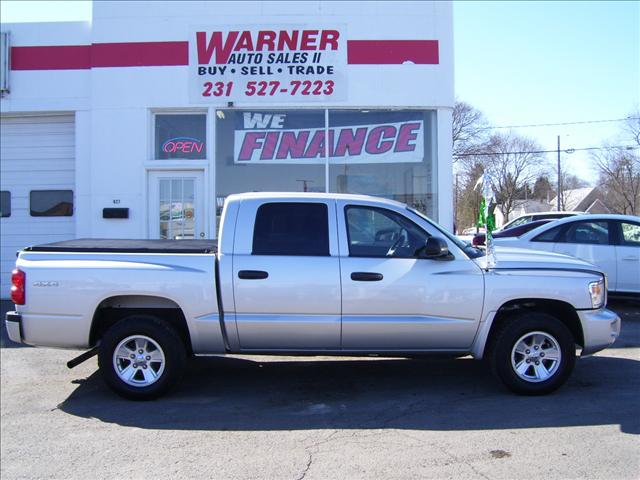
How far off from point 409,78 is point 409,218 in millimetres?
5687

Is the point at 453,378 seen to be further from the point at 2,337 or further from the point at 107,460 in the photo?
the point at 2,337

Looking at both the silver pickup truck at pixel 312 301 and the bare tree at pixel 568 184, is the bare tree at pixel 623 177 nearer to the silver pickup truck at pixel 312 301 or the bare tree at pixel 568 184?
the silver pickup truck at pixel 312 301

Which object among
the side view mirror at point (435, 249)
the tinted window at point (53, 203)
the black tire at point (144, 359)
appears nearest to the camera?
the side view mirror at point (435, 249)

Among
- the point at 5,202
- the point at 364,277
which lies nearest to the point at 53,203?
the point at 5,202

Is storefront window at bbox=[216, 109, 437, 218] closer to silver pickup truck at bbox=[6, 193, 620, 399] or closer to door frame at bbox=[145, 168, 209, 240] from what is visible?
door frame at bbox=[145, 168, 209, 240]

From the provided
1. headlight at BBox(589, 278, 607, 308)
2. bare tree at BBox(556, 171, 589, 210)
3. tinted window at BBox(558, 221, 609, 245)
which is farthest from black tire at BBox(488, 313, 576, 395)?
bare tree at BBox(556, 171, 589, 210)

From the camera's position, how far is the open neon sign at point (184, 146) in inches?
422

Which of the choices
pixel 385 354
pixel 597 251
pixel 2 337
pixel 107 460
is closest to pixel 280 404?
pixel 385 354

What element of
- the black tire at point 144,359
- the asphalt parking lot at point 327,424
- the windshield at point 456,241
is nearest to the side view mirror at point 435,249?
the windshield at point 456,241

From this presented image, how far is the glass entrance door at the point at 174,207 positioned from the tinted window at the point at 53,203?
A: 6.17ft

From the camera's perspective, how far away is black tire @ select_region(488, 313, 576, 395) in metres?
5.29

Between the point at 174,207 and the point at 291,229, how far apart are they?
5689 millimetres

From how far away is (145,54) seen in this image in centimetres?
1057

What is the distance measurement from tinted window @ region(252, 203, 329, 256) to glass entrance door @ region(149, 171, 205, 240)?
17.5 ft
